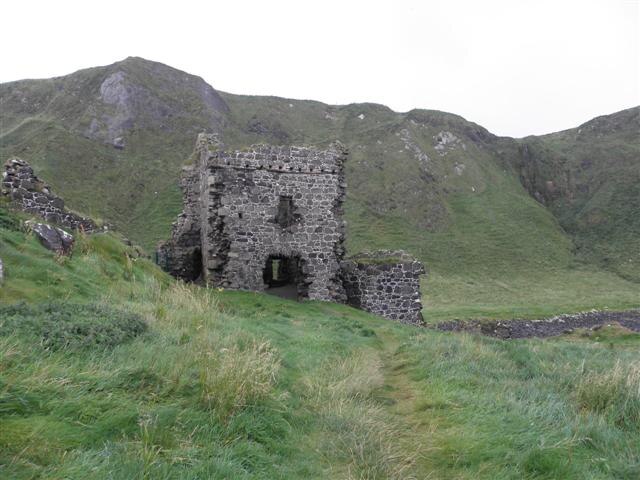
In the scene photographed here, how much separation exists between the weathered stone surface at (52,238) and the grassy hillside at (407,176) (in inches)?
1162

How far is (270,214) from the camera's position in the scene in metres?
20.3

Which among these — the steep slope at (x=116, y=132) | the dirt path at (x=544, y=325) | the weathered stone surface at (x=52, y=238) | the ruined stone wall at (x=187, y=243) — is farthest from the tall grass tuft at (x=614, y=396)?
the steep slope at (x=116, y=132)

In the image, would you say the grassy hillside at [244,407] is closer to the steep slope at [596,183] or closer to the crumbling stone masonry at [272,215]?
the crumbling stone masonry at [272,215]

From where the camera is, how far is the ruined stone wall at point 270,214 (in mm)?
19969

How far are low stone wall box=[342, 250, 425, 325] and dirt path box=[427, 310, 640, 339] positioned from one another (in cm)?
309

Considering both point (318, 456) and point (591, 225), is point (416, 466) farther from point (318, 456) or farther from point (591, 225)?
point (591, 225)

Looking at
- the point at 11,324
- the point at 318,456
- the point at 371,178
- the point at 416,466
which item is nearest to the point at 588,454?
the point at 416,466

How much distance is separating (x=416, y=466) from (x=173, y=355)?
300 cm

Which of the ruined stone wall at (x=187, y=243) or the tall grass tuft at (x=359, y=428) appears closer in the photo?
the tall grass tuft at (x=359, y=428)

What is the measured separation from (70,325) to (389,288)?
16.4 metres

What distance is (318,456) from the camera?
16.9ft

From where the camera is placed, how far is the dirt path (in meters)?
27.1

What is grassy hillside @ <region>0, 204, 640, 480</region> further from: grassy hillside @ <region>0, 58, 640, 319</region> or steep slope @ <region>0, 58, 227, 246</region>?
steep slope @ <region>0, 58, 227, 246</region>

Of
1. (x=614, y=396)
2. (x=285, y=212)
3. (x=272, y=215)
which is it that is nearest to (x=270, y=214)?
(x=272, y=215)
